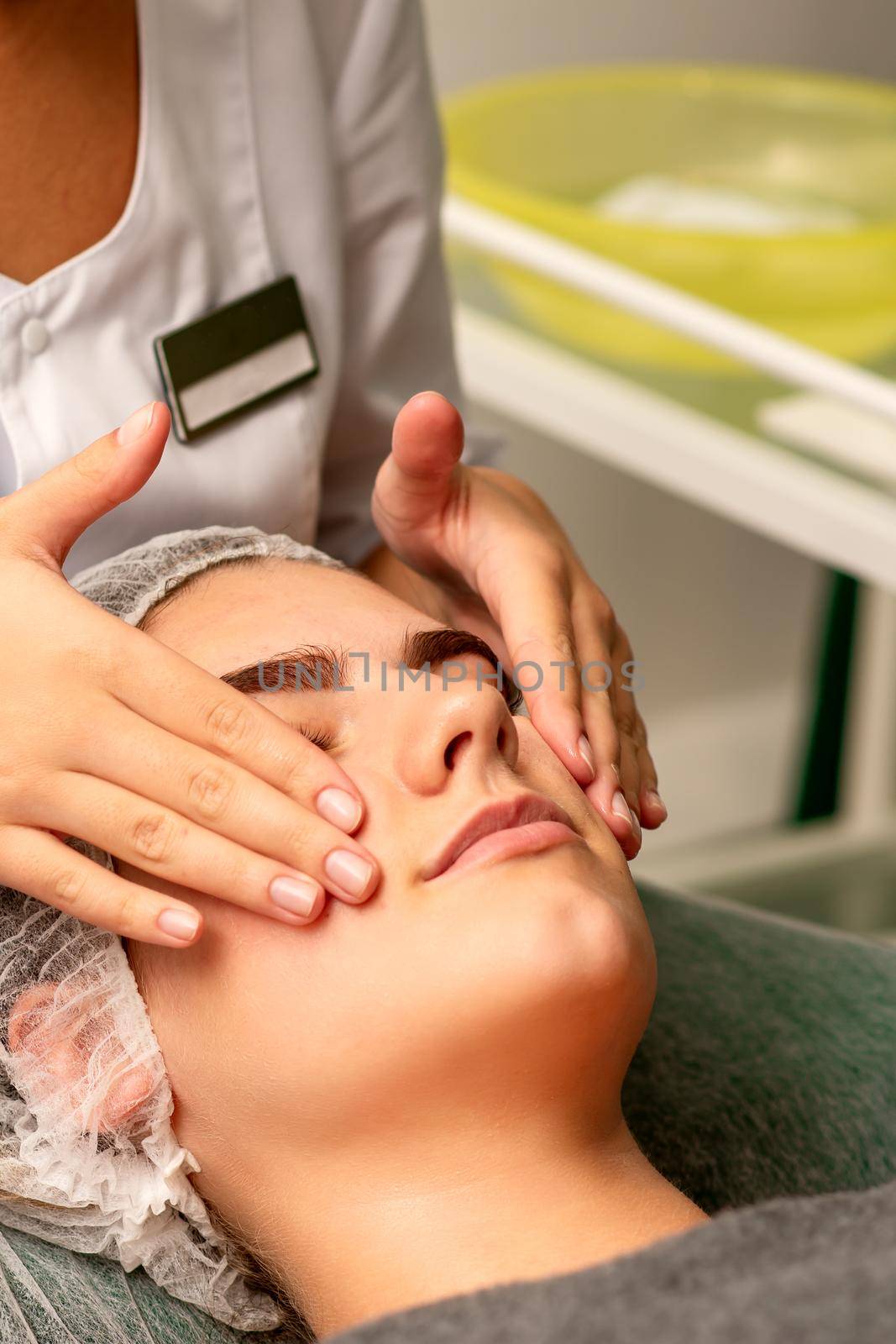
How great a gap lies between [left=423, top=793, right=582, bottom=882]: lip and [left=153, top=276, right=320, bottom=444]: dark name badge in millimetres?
406

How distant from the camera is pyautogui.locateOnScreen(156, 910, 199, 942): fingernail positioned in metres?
0.79

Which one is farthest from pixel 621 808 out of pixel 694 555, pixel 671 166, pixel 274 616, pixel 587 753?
pixel 694 555

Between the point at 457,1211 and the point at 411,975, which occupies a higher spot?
the point at 411,975

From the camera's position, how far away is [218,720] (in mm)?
800

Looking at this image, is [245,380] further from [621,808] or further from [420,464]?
[621,808]

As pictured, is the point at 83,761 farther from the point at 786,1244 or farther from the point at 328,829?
the point at 786,1244

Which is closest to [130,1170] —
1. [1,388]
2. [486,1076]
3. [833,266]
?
[486,1076]

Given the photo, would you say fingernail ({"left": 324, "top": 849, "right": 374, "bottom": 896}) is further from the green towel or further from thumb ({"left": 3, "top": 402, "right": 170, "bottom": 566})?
the green towel

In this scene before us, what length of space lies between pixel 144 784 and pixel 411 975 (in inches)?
7.1

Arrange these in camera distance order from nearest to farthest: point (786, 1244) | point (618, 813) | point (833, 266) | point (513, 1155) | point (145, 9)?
point (786, 1244)
point (513, 1155)
point (618, 813)
point (145, 9)
point (833, 266)

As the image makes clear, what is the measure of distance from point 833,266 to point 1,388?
35.4 inches

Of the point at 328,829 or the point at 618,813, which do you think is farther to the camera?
the point at 618,813

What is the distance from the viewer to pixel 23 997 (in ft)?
2.94

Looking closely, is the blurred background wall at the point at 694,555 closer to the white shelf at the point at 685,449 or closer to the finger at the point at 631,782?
the white shelf at the point at 685,449
